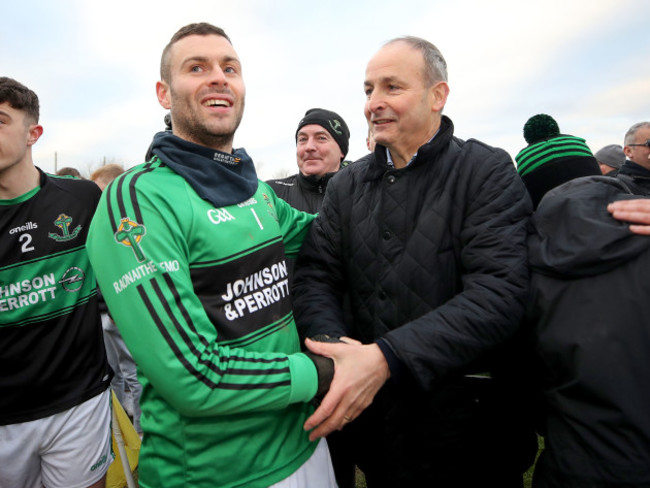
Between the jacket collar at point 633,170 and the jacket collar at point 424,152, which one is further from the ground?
the jacket collar at point 424,152

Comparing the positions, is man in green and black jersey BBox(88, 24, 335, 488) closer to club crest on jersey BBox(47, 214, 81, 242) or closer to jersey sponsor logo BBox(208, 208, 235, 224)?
jersey sponsor logo BBox(208, 208, 235, 224)

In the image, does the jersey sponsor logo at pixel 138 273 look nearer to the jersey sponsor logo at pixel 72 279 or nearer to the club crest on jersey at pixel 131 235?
the club crest on jersey at pixel 131 235

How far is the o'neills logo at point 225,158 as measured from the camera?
1728 mm

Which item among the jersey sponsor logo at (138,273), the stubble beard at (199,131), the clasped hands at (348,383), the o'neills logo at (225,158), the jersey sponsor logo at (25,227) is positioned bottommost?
the clasped hands at (348,383)

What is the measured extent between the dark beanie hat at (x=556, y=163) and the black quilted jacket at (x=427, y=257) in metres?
0.66

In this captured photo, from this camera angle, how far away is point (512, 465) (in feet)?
6.28

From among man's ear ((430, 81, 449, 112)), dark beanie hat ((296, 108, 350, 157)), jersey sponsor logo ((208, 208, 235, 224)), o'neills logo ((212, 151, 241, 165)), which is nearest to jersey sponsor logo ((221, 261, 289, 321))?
jersey sponsor logo ((208, 208, 235, 224))

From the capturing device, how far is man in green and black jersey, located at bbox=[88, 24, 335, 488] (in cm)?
132

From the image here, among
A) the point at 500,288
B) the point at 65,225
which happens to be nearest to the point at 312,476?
the point at 500,288

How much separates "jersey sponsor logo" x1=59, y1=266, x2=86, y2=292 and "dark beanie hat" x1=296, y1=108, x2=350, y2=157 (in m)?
2.22

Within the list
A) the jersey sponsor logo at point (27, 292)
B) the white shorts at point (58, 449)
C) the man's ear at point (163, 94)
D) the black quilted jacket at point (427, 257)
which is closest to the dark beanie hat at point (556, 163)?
the black quilted jacket at point (427, 257)

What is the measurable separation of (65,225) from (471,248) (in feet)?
7.58

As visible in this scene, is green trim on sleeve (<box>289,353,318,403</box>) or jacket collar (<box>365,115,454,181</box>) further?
jacket collar (<box>365,115,454,181</box>)

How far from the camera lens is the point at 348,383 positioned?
1.50 m
